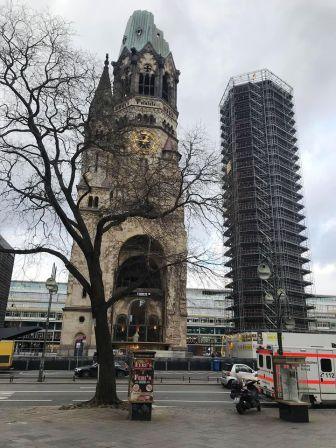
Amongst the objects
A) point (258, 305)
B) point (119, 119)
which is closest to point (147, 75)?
point (258, 305)

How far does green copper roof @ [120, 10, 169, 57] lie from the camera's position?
7038 centimetres

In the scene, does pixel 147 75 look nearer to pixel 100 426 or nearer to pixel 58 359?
pixel 58 359

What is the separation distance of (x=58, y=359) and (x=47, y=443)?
30.7 m

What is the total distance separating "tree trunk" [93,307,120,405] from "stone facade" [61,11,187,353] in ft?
8.55

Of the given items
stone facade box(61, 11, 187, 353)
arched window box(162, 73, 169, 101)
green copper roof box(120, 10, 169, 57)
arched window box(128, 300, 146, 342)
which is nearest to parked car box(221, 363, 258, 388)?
stone facade box(61, 11, 187, 353)

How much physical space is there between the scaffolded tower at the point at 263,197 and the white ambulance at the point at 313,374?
37.9 meters

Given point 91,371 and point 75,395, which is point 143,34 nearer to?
point 91,371

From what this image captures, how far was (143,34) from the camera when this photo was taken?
71.6m

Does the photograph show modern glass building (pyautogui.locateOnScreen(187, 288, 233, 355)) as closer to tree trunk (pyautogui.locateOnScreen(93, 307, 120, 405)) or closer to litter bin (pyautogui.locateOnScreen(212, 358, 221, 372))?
litter bin (pyautogui.locateOnScreen(212, 358, 221, 372))

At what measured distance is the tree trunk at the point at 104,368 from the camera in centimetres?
1477

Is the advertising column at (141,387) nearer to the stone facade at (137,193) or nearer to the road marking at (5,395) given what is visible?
the stone facade at (137,193)

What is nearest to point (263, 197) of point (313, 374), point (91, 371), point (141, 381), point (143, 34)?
point (143, 34)

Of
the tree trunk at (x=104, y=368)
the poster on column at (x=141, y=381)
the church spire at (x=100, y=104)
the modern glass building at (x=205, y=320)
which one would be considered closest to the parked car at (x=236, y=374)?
the tree trunk at (x=104, y=368)

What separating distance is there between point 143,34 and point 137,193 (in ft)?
211
